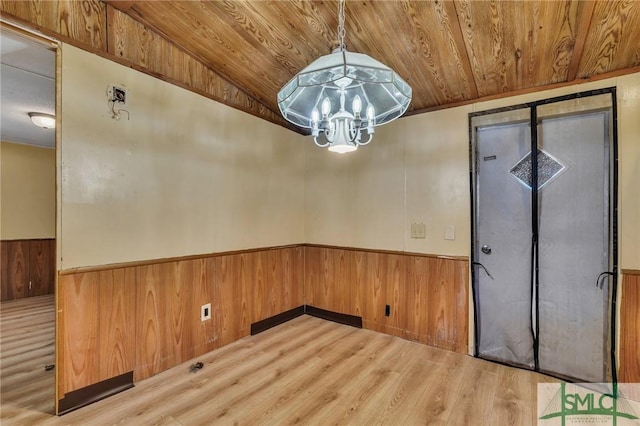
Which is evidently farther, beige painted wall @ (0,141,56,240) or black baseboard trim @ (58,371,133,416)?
beige painted wall @ (0,141,56,240)

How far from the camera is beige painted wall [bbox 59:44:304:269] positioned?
6.08 feet

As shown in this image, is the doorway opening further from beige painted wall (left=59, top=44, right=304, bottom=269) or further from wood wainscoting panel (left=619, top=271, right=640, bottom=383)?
wood wainscoting panel (left=619, top=271, right=640, bottom=383)

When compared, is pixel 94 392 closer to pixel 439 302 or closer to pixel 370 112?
pixel 370 112

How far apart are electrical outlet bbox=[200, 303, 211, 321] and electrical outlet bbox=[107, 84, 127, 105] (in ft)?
5.76

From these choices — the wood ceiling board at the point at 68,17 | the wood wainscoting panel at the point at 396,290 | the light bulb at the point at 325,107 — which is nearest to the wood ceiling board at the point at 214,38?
the wood ceiling board at the point at 68,17

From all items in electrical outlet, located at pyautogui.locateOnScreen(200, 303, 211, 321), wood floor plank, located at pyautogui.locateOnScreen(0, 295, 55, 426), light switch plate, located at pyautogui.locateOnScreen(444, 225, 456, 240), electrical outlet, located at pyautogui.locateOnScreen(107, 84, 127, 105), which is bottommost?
wood floor plank, located at pyautogui.locateOnScreen(0, 295, 55, 426)

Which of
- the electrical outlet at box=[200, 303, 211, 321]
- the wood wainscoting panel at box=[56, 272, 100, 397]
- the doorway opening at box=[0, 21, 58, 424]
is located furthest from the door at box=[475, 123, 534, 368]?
the doorway opening at box=[0, 21, 58, 424]

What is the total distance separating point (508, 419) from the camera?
175 centimetres

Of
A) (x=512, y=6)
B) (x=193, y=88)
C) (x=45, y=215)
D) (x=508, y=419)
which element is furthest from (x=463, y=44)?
(x=45, y=215)

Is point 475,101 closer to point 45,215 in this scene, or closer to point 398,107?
point 398,107

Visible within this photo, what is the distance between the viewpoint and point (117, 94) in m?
2.03

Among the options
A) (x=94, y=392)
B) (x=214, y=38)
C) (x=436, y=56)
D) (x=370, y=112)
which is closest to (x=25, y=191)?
(x=94, y=392)

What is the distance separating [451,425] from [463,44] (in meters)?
2.47

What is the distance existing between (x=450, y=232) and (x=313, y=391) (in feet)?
5.87
